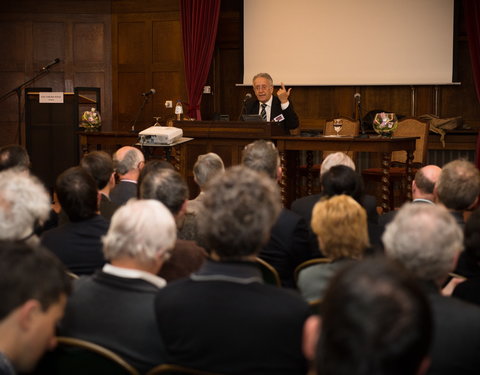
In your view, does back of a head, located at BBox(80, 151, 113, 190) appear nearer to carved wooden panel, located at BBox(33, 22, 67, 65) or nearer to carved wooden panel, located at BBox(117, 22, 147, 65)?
carved wooden panel, located at BBox(117, 22, 147, 65)

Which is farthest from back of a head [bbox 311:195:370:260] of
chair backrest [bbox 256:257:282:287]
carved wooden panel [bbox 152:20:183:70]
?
carved wooden panel [bbox 152:20:183:70]

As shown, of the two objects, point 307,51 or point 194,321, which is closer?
point 194,321

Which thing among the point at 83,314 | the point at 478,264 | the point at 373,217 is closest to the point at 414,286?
the point at 83,314

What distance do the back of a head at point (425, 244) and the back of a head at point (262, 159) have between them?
216cm

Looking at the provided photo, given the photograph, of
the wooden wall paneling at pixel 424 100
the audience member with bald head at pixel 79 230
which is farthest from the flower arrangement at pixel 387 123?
the audience member with bald head at pixel 79 230

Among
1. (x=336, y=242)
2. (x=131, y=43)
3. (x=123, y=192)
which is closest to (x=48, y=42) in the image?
(x=131, y=43)

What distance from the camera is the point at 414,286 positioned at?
1160 millimetres

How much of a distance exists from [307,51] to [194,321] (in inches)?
319

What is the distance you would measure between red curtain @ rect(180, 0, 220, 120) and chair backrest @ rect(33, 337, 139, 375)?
7661mm

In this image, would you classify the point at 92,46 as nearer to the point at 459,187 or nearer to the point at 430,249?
the point at 459,187

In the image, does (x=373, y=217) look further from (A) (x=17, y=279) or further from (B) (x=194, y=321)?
(A) (x=17, y=279)

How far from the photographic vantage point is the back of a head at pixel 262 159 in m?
4.25

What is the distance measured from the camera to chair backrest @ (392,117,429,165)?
7.37 meters

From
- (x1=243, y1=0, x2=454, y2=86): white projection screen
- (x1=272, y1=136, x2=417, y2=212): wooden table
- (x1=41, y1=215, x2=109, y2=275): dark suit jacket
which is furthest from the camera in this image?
(x1=243, y1=0, x2=454, y2=86): white projection screen
